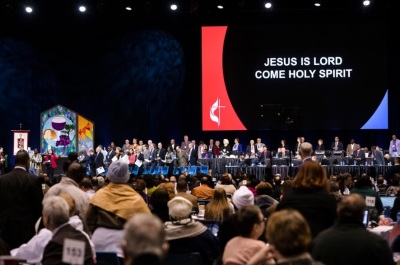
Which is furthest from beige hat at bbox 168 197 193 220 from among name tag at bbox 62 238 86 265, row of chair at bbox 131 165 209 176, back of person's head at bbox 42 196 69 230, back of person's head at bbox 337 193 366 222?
row of chair at bbox 131 165 209 176

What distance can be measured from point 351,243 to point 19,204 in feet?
12.2

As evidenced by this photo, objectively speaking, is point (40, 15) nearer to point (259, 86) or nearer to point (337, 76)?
point (259, 86)

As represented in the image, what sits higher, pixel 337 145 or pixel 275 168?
pixel 337 145

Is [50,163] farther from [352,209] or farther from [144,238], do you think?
[144,238]

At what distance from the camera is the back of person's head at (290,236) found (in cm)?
337

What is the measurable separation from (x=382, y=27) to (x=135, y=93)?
30.5ft

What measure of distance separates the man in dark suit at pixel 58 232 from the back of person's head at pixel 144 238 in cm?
184

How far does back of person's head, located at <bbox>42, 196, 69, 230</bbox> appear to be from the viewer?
14.8ft

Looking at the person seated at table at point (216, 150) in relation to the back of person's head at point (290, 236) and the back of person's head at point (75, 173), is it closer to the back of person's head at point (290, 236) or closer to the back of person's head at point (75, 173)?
the back of person's head at point (75, 173)

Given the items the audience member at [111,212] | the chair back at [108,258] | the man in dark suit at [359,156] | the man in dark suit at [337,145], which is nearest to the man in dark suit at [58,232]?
the chair back at [108,258]

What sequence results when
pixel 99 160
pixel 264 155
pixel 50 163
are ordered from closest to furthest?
pixel 264 155
pixel 99 160
pixel 50 163

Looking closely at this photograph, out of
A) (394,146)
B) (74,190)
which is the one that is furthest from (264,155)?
(74,190)

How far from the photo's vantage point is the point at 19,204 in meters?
6.73

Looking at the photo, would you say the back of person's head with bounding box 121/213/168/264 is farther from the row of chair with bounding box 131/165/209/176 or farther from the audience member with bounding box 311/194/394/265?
the row of chair with bounding box 131/165/209/176
